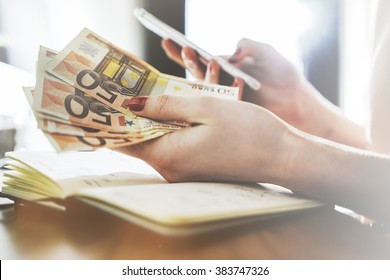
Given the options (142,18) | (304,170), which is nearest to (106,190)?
(304,170)

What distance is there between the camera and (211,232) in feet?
1.15

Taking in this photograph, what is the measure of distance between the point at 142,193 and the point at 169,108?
0.17 metres

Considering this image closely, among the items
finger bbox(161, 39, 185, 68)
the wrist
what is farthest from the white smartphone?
the wrist

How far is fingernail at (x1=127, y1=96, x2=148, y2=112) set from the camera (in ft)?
1.79

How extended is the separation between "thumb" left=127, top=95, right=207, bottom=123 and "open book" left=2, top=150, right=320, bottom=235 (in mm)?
86

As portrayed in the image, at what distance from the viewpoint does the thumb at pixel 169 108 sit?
1.66ft

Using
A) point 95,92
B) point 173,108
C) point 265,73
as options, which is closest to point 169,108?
point 173,108

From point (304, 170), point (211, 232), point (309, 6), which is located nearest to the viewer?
point (211, 232)

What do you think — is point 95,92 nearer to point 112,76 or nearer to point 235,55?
point 112,76

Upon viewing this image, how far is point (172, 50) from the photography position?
0.64 meters

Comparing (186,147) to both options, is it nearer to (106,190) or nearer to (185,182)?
(185,182)

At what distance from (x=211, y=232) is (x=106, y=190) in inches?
4.4
